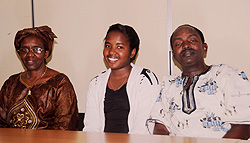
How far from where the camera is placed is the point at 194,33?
2461 millimetres

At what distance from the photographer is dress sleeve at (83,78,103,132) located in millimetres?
2633

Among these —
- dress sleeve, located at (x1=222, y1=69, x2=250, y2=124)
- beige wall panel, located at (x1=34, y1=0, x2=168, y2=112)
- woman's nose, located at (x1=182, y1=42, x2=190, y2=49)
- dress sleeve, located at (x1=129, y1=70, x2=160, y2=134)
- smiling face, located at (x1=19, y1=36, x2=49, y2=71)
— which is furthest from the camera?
beige wall panel, located at (x1=34, y1=0, x2=168, y2=112)

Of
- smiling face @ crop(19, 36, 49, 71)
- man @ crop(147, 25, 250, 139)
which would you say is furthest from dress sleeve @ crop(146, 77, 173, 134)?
smiling face @ crop(19, 36, 49, 71)

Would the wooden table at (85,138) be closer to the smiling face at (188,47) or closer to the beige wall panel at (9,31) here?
the smiling face at (188,47)

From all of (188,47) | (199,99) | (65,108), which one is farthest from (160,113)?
(65,108)

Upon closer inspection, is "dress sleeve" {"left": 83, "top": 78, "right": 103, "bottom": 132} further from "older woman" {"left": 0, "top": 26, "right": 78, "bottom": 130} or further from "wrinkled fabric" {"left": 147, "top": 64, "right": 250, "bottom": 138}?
"wrinkled fabric" {"left": 147, "top": 64, "right": 250, "bottom": 138}

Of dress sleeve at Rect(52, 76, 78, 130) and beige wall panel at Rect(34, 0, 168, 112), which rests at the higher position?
beige wall panel at Rect(34, 0, 168, 112)

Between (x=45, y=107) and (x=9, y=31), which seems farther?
(x=9, y=31)

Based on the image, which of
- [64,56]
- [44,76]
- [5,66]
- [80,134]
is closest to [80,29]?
[64,56]

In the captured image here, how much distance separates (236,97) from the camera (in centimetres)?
216

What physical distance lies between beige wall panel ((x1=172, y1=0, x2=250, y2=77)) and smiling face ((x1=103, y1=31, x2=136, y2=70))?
1.93 ft

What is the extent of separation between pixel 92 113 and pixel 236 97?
3.72 feet

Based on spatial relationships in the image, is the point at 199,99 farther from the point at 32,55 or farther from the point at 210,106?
the point at 32,55

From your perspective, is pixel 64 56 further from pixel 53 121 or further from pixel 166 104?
pixel 166 104
